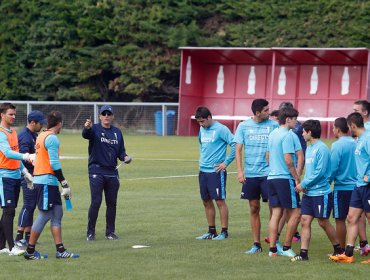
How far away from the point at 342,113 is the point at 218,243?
30.0 meters

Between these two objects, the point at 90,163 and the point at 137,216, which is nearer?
the point at 90,163

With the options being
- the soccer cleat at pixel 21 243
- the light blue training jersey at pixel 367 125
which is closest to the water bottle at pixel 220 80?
the soccer cleat at pixel 21 243

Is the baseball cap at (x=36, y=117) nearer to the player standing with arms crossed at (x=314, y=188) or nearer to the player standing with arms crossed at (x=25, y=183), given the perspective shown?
the player standing with arms crossed at (x=25, y=183)

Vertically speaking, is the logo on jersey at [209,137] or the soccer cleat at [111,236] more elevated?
the logo on jersey at [209,137]

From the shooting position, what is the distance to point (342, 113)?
4288 cm

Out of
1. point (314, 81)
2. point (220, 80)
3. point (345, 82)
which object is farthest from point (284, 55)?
point (220, 80)

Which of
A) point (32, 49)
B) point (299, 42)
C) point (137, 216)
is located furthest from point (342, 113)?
point (137, 216)

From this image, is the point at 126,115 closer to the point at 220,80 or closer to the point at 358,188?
the point at 220,80

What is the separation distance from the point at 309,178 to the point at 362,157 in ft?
2.30

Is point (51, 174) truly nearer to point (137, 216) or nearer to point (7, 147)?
point (7, 147)

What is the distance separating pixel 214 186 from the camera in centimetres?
1445

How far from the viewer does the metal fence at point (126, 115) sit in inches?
1752

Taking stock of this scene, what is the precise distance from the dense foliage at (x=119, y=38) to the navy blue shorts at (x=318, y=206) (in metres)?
33.7

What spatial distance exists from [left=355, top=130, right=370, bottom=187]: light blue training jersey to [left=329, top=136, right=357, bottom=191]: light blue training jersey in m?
0.37
